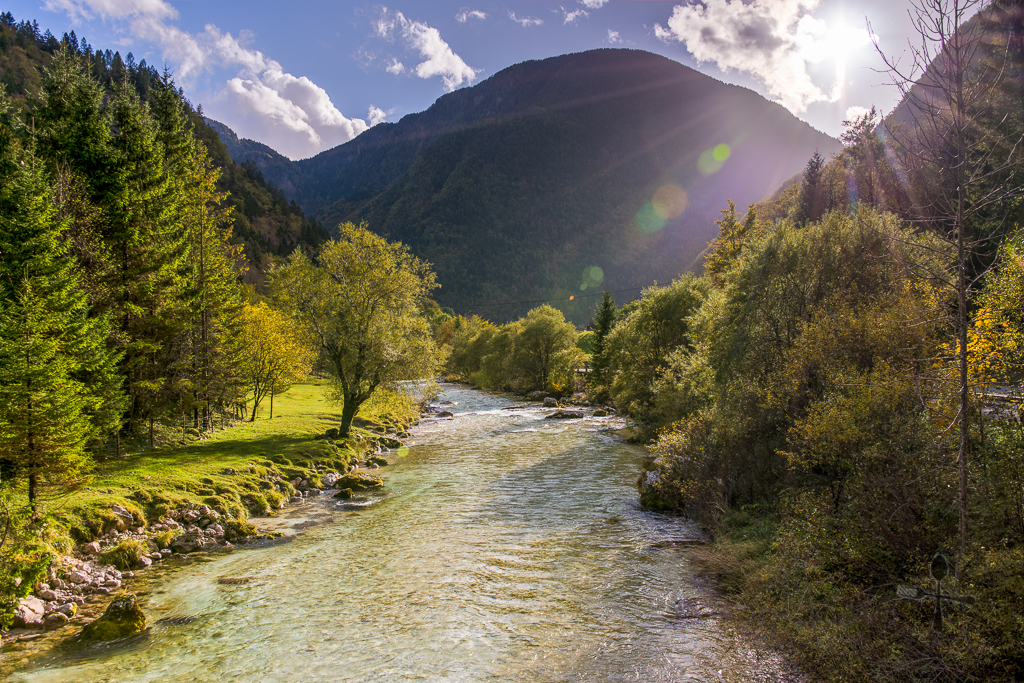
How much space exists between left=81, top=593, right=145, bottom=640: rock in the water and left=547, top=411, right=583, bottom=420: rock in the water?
4082cm

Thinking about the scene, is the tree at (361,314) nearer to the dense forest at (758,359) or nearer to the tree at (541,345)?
the dense forest at (758,359)

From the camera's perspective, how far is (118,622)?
11.0 m

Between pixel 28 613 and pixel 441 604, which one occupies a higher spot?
pixel 28 613

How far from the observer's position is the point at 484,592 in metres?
13.4

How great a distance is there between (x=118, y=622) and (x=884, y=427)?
18.4 m

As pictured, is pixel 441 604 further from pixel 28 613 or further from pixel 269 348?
pixel 269 348

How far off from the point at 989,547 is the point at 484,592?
428 inches

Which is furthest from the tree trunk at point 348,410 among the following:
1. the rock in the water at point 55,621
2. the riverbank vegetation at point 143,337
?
the rock in the water at point 55,621

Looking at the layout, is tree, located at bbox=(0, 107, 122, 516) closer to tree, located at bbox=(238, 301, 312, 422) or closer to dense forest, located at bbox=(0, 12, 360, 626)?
dense forest, located at bbox=(0, 12, 360, 626)

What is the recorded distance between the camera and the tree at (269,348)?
32.3 m

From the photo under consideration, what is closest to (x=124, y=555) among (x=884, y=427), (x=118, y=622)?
(x=118, y=622)

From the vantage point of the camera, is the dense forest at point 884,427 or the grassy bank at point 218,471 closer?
the dense forest at point 884,427

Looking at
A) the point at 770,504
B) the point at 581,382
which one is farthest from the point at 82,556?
the point at 581,382

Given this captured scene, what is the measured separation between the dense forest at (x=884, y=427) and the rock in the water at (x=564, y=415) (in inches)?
1015
